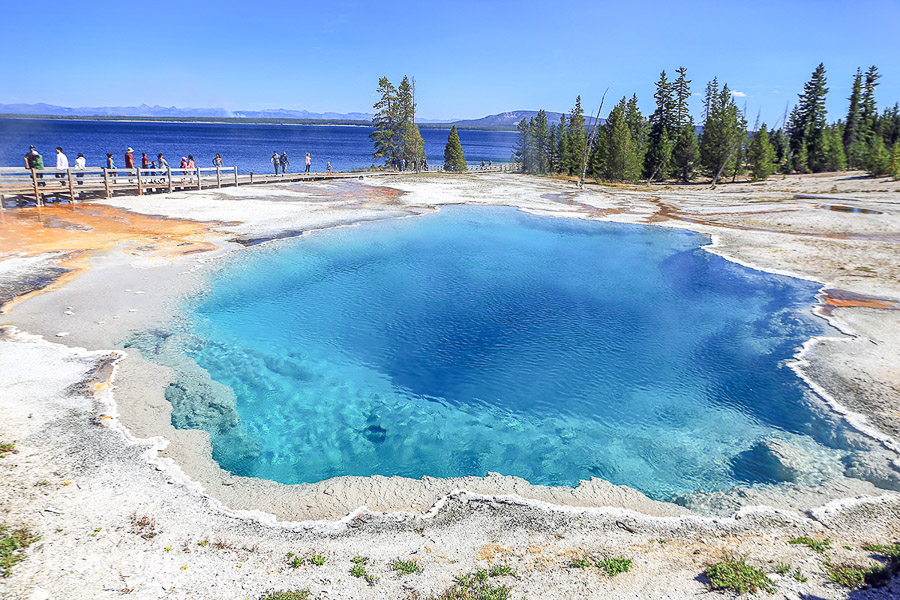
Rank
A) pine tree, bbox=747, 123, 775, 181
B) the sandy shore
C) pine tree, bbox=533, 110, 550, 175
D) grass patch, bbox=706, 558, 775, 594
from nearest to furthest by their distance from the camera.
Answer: grass patch, bbox=706, 558, 775, 594 < the sandy shore < pine tree, bbox=747, 123, 775, 181 < pine tree, bbox=533, 110, 550, 175

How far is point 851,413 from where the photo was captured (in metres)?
10.6

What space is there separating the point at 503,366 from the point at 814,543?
300 inches

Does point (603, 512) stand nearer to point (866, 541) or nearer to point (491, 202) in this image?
point (866, 541)

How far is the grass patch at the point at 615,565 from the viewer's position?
639cm

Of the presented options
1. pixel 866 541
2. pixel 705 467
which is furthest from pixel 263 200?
pixel 866 541

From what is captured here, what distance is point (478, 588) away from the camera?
6.09 metres

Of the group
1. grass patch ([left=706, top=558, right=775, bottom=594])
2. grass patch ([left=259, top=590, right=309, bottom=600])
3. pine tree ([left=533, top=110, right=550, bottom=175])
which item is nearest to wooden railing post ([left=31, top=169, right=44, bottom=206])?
grass patch ([left=259, top=590, right=309, bottom=600])

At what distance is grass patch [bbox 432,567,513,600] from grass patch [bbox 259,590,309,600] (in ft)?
4.96

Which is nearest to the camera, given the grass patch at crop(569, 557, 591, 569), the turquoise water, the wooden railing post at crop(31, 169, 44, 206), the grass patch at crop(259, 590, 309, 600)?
the grass patch at crop(259, 590, 309, 600)

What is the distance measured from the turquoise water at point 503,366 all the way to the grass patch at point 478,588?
10.1ft

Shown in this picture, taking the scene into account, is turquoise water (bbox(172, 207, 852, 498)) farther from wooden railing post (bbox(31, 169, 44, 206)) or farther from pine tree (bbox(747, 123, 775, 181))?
pine tree (bbox(747, 123, 775, 181))

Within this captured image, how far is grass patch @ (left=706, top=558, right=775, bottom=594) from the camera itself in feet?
19.5

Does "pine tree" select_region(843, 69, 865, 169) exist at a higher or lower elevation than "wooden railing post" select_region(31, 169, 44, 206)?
higher

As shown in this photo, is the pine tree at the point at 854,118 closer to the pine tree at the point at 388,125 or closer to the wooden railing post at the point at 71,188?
the pine tree at the point at 388,125
